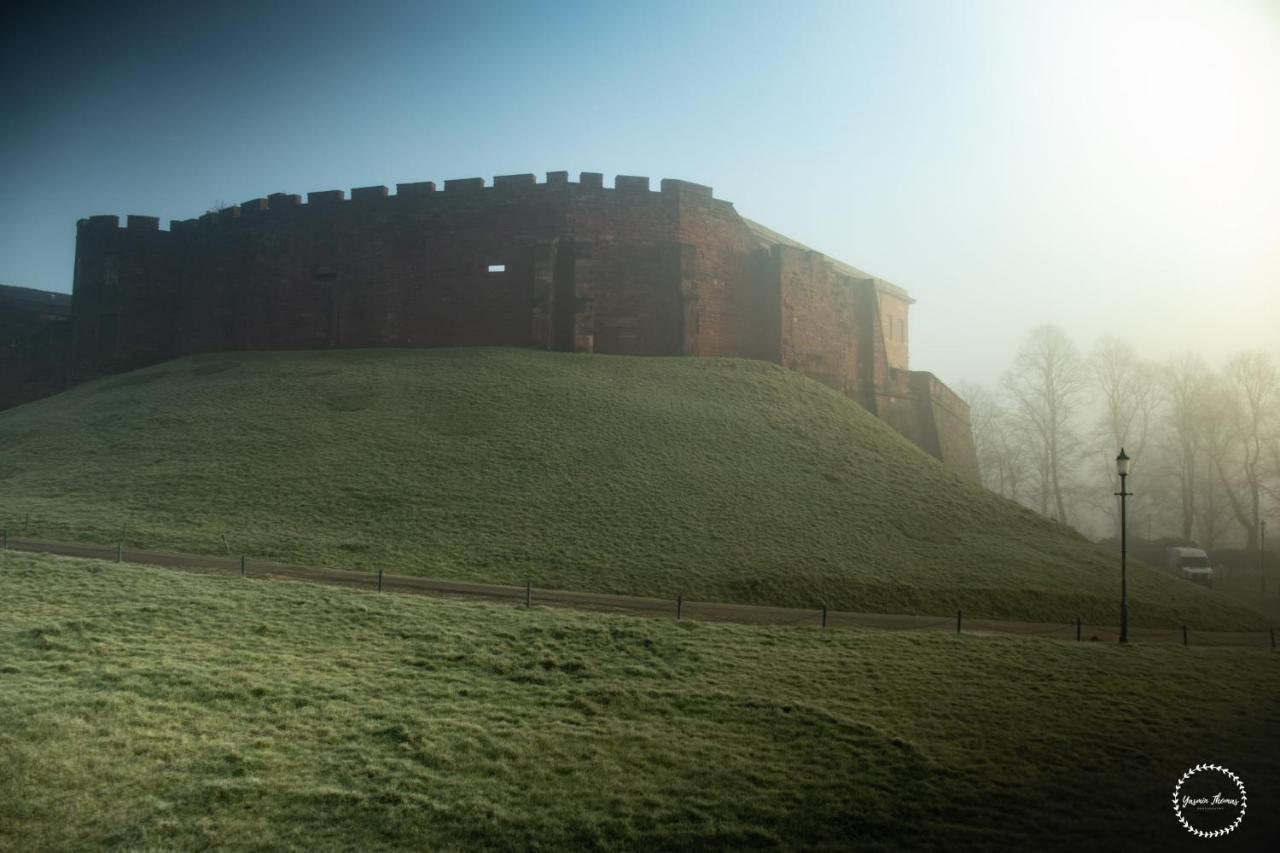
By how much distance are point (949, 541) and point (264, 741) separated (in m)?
16.6

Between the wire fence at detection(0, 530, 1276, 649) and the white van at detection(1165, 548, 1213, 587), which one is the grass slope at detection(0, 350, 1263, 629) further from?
the white van at detection(1165, 548, 1213, 587)

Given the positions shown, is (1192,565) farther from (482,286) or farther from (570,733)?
(570,733)

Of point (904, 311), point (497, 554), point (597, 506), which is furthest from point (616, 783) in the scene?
point (904, 311)

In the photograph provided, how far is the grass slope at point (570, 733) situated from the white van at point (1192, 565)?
66.0ft

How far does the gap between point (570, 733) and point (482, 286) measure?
26.2 meters

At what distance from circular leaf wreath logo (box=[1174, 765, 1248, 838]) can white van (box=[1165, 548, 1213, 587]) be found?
25490 mm

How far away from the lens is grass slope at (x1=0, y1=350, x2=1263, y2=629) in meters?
18.0

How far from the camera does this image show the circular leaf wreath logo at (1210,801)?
6.85 meters

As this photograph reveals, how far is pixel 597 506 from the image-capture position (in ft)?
68.8

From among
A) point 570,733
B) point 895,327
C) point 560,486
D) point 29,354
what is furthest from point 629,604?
point 895,327

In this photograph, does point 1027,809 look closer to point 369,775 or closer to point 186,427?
point 369,775

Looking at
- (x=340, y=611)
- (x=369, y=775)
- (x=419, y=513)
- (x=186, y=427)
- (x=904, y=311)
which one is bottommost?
(x=369, y=775)

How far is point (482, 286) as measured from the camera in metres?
33.5

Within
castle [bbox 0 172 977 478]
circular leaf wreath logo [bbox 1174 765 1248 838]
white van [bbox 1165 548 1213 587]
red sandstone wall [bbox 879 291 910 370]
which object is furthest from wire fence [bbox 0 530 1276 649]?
red sandstone wall [bbox 879 291 910 370]
